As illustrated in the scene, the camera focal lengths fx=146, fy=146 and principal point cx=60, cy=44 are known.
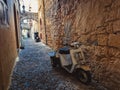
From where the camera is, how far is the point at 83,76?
104 inches

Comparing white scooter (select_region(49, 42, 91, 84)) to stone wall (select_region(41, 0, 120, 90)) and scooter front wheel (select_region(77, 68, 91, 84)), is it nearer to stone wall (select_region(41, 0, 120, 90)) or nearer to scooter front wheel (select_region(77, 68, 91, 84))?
scooter front wheel (select_region(77, 68, 91, 84))

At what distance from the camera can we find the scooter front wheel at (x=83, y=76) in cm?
253

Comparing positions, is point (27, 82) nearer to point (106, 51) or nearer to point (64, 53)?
point (64, 53)

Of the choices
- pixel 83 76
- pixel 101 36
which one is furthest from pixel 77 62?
pixel 101 36

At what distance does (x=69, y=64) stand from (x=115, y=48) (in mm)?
Result: 1194

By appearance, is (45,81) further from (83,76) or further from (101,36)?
(101,36)

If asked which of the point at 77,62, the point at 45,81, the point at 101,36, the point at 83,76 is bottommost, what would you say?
the point at 45,81

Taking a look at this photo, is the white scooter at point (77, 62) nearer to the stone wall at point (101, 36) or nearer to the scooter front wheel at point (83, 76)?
the scooter front wheel at point (83, 76)

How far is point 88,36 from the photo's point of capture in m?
2.79

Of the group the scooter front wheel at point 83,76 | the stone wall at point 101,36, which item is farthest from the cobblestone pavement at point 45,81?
the stone wall at point 101,36

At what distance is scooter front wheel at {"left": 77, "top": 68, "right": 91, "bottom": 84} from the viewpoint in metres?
2.53

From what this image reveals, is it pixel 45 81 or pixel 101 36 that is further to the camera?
pixel 45 81

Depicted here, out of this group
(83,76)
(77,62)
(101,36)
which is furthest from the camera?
(77,62)

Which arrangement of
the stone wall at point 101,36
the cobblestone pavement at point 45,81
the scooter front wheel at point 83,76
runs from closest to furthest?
the stone wall at point 101,36
the cobblestone pavement at point 45,81
the scooter front wheel at point 83,76
